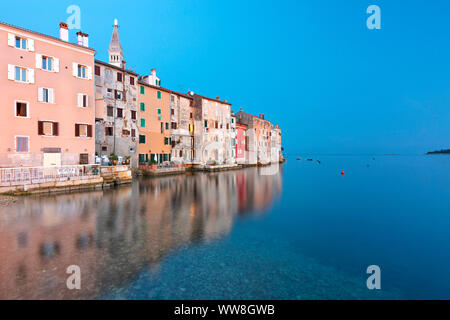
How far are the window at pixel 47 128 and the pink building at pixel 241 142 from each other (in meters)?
43.2

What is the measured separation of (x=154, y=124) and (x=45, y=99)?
17.6 metres

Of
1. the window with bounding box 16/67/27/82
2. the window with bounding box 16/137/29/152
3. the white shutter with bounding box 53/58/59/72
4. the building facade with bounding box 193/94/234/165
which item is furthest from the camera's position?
the building facade with bounding box 193/94/234/165

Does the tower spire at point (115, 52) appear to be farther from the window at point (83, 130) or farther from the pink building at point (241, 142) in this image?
the pink building at point (241, 142)

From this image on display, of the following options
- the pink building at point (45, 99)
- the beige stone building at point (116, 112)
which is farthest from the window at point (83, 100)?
the beige stone building at point (116, 112)

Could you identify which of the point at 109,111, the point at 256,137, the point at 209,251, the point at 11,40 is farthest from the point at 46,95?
the point at 256,137

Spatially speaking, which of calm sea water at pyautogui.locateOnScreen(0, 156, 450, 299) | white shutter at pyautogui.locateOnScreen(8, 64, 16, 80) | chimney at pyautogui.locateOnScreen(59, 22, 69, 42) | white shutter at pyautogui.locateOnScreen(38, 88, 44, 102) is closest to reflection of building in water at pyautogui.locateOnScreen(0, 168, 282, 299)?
A: calm sea water at pyautogui.locateOnScreen(0, 156, 450, 299)

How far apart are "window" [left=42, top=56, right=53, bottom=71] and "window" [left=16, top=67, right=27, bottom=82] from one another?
1.58 m

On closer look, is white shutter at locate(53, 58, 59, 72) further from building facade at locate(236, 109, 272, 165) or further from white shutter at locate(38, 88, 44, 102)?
building facade at locate(236, 109, 272, 165)

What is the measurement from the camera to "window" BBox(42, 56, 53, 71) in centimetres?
2236

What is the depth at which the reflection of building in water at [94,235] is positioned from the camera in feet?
22.2

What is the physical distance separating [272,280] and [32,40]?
2753 centimetres

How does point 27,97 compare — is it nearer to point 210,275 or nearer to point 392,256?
point 210,275
